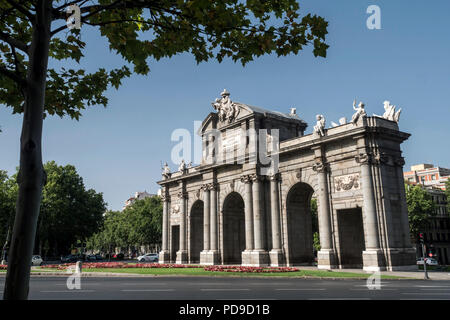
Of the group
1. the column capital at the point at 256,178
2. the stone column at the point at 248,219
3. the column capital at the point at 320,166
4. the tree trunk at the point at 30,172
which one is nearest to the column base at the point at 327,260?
the column capital at the point at 320,166

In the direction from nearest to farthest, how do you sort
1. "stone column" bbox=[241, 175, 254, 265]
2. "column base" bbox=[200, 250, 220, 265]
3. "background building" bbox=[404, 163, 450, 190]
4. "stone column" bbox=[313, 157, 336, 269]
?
"stone column" bbox=[313, 157, 336, 269] < "stone column" bbox=[241, 175, 254, 265] < "column base" bbox=[200, 250, 220, 265] < "background building" bbox=[404, 163, 450, 190]

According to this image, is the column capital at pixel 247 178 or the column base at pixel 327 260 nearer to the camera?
the column base at pixel 327 260

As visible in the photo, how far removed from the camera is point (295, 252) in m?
35.4

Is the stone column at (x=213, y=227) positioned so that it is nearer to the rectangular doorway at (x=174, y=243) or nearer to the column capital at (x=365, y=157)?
the rectangular doorway at (x=174, y=243)

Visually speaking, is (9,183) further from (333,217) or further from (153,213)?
(333,217)

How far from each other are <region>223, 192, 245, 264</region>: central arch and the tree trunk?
3629cm

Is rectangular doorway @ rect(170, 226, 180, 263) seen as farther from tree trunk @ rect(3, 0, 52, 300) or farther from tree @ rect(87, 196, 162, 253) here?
tree trunk @ rect(3, 0, 52, 300)

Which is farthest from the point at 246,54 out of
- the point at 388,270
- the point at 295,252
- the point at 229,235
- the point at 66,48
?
the point at 229,235

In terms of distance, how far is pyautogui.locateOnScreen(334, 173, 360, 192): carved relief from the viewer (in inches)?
1201

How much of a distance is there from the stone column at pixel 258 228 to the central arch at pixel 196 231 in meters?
11.6

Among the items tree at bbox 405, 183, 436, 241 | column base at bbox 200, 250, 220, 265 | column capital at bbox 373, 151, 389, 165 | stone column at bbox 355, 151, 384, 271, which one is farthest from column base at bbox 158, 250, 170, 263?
tree at bbox 405, 183, 436, 241

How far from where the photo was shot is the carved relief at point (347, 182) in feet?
100

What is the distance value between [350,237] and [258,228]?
817 centimetres
